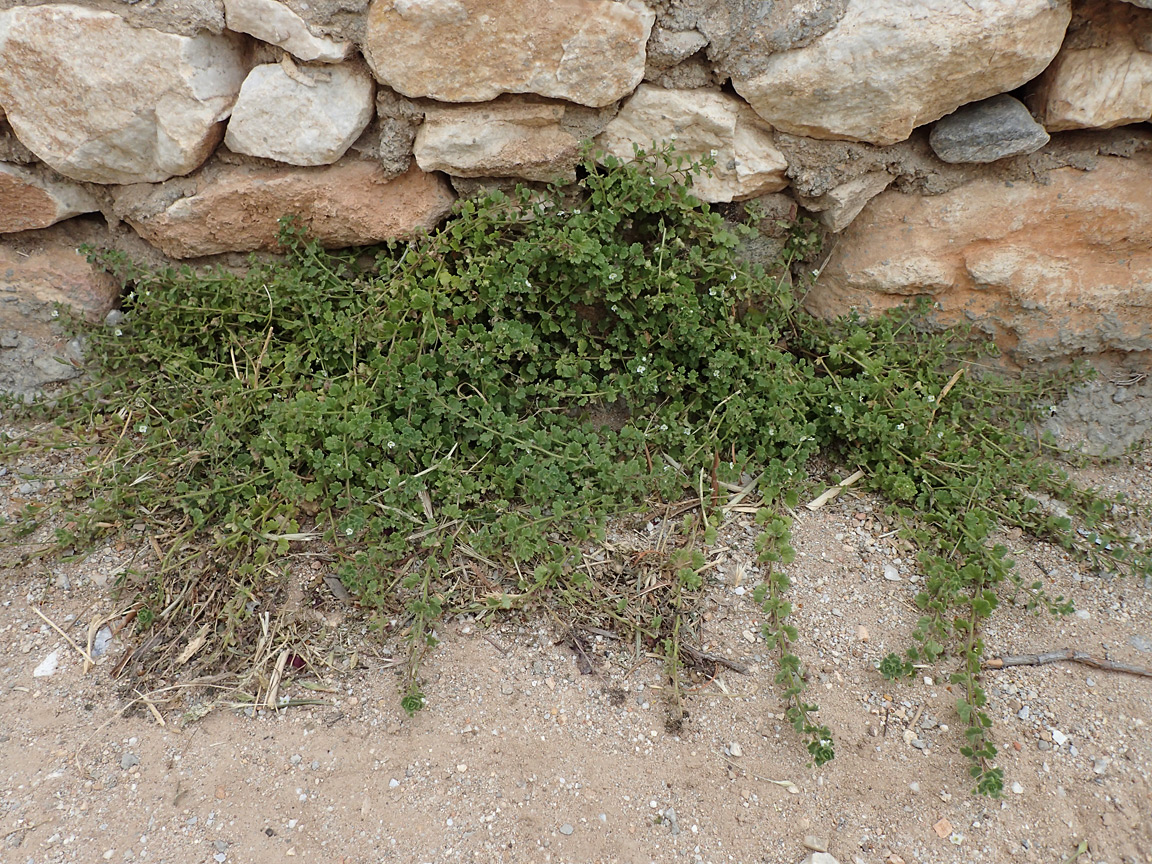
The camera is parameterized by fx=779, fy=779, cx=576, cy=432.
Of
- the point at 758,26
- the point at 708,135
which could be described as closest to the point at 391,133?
the point at 708,135

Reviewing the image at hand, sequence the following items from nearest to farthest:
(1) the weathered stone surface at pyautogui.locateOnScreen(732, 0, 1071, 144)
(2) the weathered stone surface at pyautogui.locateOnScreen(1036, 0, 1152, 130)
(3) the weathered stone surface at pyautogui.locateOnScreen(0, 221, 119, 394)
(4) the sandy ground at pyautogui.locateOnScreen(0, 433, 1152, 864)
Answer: (4) the sandy ground at pyautogui.locateOnScreen(0, 433, 1152, 864), (1) the weathered stone surface at pyautogui.locateOnScreen(732, 0, 1071, 144), (2) the weathered stone surface at pyautogui.locateOnScreen(1036, 0, 1152, 130), (3) the weathered stone surface at pyautogui.locateOnScreen(0, 221, 119, 394)

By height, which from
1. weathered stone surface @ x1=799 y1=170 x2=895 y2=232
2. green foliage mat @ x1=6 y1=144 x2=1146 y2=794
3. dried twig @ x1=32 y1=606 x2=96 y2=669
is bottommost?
dried twig @ x1=32 y1=606 x2=96 y2=669

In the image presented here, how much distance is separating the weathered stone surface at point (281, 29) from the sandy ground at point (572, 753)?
1660 millimetres

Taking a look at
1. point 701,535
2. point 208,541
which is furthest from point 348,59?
point 701,535

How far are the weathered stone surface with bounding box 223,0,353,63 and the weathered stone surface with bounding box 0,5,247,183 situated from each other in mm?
144

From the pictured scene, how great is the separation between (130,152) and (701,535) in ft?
7.67

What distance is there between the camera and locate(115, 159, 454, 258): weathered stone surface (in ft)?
8.97

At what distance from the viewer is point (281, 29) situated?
244cm

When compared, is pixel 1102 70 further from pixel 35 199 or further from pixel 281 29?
pixel 35 199

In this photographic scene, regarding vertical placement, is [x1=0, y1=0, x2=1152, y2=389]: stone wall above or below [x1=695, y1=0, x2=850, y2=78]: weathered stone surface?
below

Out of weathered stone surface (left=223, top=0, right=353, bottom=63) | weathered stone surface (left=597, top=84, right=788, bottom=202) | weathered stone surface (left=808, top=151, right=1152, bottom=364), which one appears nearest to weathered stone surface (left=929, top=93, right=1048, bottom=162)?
weathered stone surface (left=808, top=151, right=1152, bottom=364)

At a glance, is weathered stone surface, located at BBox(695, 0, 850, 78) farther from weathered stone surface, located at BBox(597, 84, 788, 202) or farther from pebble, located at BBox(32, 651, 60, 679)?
pebble, located at BBox(32, 651, 60, 679)

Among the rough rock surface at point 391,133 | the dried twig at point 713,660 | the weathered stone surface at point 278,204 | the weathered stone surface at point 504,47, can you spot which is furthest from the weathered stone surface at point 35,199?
the dried twig at point 713,660

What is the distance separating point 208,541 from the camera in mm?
2506
